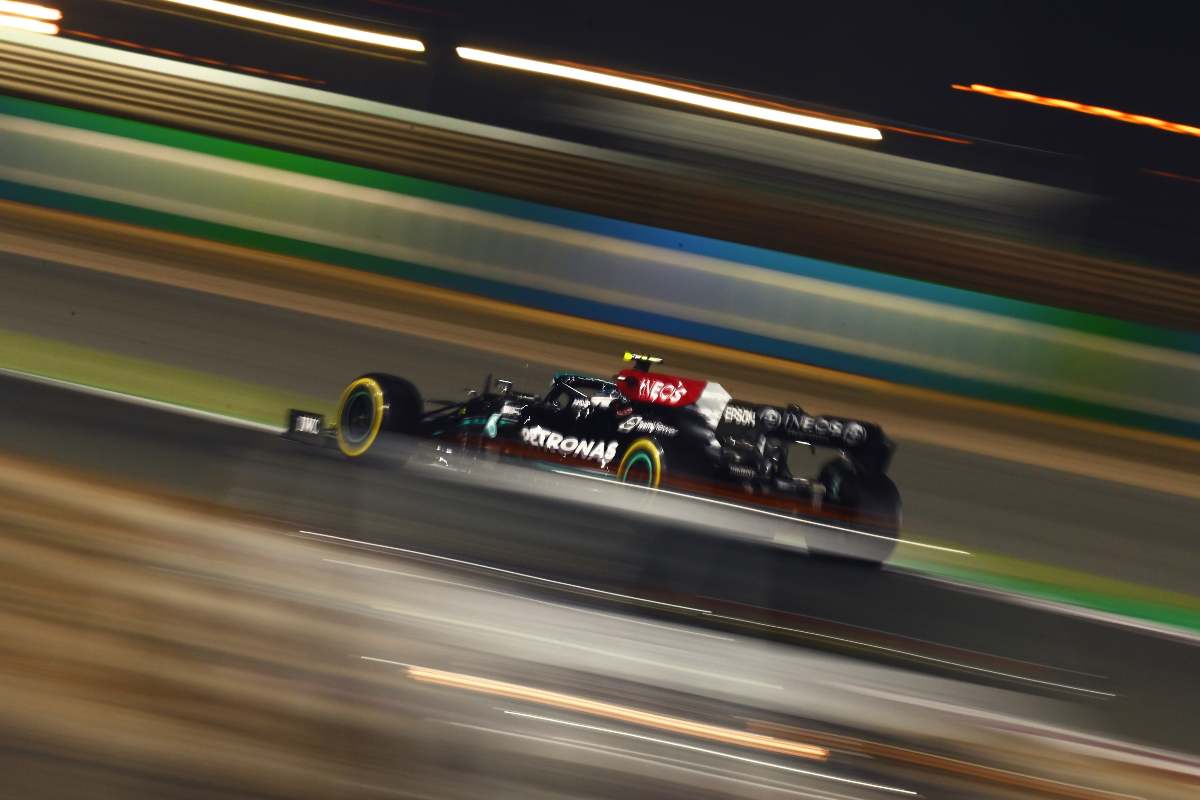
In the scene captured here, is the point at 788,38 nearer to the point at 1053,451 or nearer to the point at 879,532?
the point at 1053,451

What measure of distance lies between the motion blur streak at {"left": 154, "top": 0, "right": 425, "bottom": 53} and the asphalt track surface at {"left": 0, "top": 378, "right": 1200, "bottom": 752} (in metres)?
9.63

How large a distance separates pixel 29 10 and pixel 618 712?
14687mm

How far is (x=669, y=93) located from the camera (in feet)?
50.6

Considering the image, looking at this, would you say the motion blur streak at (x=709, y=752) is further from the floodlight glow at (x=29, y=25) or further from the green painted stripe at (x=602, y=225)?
the floodlight glow at (x=29, y=25)

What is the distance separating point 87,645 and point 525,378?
6.76 m

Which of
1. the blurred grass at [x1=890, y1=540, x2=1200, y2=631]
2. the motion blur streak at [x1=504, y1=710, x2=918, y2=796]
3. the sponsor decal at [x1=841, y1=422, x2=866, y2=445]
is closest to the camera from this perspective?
the motion blur streak at [x1=504, y1=710, x2=918, y2=796]

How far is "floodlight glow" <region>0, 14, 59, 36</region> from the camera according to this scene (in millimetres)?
14625

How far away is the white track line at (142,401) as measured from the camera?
770 cm

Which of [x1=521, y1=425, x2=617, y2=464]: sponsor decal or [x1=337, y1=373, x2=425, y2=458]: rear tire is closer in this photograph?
[x1=521, y1=425, x2=617, y2=464]: sponsor decal

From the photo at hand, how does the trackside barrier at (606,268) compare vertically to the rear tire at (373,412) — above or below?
above

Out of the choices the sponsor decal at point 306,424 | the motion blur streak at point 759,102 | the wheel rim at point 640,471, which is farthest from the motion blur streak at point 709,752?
the motion blur streak at point 759,102

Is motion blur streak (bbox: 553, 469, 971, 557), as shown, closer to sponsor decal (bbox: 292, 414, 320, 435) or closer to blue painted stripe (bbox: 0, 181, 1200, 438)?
sponsor decal (bbox: 292, 414, 320, 435)

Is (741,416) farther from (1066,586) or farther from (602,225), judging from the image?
(602,225)

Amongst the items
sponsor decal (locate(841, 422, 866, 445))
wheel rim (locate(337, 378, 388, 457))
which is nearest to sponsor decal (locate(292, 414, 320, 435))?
wheel rim (locate(337, 378, 388, 457))
